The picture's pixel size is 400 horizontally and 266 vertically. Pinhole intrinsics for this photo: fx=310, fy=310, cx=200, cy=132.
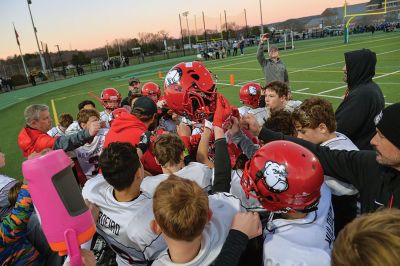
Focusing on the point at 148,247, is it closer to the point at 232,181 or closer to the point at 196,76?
the point at 232,181

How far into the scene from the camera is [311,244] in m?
2.09

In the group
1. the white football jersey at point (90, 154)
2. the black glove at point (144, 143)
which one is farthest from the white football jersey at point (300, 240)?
the white football jersey at point (90, 154)

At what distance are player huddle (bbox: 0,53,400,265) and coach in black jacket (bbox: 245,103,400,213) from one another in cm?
4

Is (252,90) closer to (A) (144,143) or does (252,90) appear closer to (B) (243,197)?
(A) (144,143)

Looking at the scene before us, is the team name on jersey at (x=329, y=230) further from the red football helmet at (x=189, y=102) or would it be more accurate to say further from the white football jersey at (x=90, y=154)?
the white football jersey at (x=90, y=154)

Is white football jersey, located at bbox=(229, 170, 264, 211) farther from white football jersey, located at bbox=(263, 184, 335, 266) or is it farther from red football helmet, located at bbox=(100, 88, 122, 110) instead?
red football helmet, located at bbox=(100, 88, 122, 110)

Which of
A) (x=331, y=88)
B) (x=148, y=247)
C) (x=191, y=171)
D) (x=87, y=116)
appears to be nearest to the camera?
(x=148, y=247)

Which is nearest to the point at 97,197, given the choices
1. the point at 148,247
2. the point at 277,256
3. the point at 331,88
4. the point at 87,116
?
the point at 148,247

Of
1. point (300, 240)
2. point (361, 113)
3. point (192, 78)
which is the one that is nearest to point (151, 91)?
point (361, 113)

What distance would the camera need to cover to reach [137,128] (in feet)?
13.5

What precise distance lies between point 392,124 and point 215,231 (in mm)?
1592

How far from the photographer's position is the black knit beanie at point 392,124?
7.81ft

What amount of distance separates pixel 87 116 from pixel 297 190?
450 cm

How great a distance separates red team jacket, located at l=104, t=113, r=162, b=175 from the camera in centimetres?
401
